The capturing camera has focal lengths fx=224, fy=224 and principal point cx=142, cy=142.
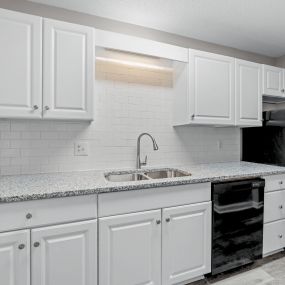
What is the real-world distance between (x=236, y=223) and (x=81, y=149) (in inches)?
59.9

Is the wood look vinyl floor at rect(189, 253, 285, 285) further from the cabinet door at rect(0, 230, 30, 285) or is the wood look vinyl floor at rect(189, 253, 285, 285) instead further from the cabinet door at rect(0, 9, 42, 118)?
the cabinet door at rect(0, 9, 42, 118)

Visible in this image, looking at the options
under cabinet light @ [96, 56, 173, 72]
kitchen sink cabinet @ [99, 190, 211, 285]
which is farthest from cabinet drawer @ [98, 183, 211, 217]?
under cabinet light @ [96, 56, 173, 72]

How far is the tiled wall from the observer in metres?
1.88

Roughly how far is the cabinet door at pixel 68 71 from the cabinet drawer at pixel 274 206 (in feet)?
5.99

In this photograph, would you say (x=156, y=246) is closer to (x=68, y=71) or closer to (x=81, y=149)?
(x=81, y=149)

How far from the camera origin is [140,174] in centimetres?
216

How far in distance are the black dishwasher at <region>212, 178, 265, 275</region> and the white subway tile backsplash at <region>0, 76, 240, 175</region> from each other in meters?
0.72

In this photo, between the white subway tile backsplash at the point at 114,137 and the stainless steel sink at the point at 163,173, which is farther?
the stainless steel sink at the point at 163,173

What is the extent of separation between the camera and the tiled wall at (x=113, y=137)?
1883 mm

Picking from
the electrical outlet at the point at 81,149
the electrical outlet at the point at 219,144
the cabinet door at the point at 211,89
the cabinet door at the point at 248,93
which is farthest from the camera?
the electrical outlet at the point at 219,144

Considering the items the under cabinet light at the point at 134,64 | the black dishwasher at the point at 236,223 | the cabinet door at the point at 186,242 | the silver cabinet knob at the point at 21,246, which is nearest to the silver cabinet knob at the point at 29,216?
the silver cabinet knob at the point at 21,246

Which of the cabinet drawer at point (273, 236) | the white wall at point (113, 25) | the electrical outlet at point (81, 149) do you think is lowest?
the cabinet drawer at point (273, 236)

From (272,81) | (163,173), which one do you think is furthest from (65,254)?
(272,81)

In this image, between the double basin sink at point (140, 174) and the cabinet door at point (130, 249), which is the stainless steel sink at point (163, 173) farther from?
the cabinet door at point (130, 249)
